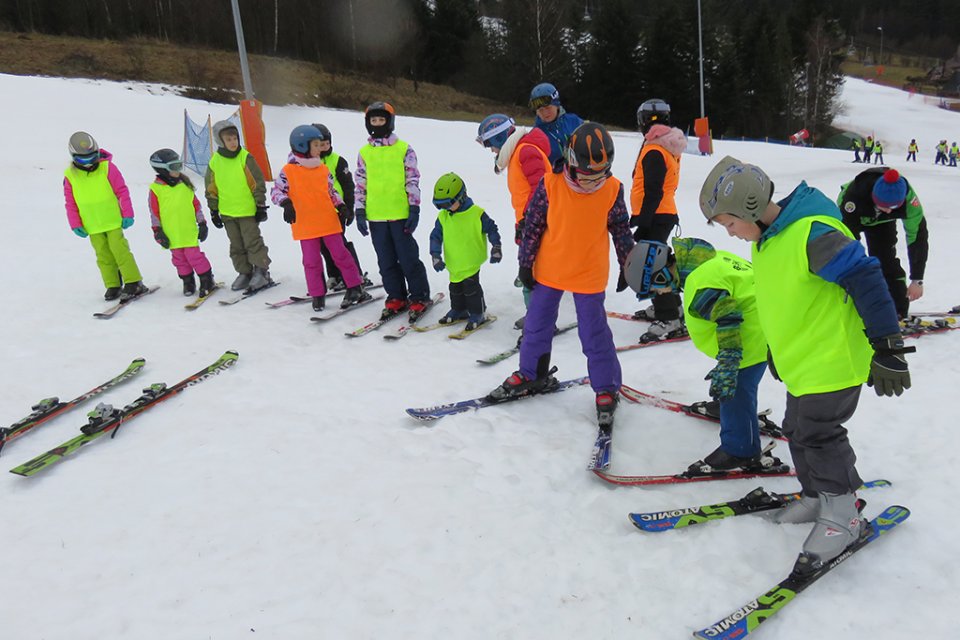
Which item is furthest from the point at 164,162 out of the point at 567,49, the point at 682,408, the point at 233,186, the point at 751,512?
the point at 567,49

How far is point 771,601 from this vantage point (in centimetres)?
262

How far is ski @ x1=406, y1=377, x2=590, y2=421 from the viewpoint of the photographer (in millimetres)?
4406

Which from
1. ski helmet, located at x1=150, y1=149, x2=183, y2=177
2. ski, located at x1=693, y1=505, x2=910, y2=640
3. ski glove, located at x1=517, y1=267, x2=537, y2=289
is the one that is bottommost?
ski, located at x1=693, y1=505, x2=910, y2=640

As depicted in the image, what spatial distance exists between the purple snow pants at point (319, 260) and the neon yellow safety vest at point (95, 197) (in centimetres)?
254

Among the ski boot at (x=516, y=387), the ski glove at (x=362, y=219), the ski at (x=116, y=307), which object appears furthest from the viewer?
the ski at (x=116, y=307)

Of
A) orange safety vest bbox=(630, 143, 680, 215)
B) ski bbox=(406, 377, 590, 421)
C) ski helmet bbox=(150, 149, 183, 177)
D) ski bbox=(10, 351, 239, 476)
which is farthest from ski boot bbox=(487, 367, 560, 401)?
ski helmet bbox=(150, 149, 183, 177)

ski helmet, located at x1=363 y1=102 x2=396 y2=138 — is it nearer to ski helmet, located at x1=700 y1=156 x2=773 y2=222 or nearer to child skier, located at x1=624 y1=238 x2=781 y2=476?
child skier, located at x1=624 y1=238 x2=781 y2=476

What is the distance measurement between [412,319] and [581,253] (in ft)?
9.50

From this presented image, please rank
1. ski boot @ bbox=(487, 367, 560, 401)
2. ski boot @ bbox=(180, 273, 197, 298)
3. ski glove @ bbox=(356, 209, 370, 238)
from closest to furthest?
ski boot @ bbox=(487, 367, 560, 401) → ski glove @ bbox=(356, 209, 370, 238) → ski boot @ bbox=(180, 273, 197, 298)

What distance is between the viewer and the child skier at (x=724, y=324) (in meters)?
3.25

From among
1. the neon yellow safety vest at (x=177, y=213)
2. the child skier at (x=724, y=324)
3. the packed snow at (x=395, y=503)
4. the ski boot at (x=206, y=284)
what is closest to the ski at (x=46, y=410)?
the packed snow at (x=395, y=503)

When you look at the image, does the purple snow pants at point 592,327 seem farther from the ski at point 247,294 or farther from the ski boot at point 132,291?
the ski boot at point 132,291

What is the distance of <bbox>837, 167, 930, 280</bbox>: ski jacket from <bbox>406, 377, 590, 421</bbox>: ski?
260 centimetres

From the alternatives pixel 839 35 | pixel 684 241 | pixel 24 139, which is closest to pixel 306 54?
pixel 24 139
